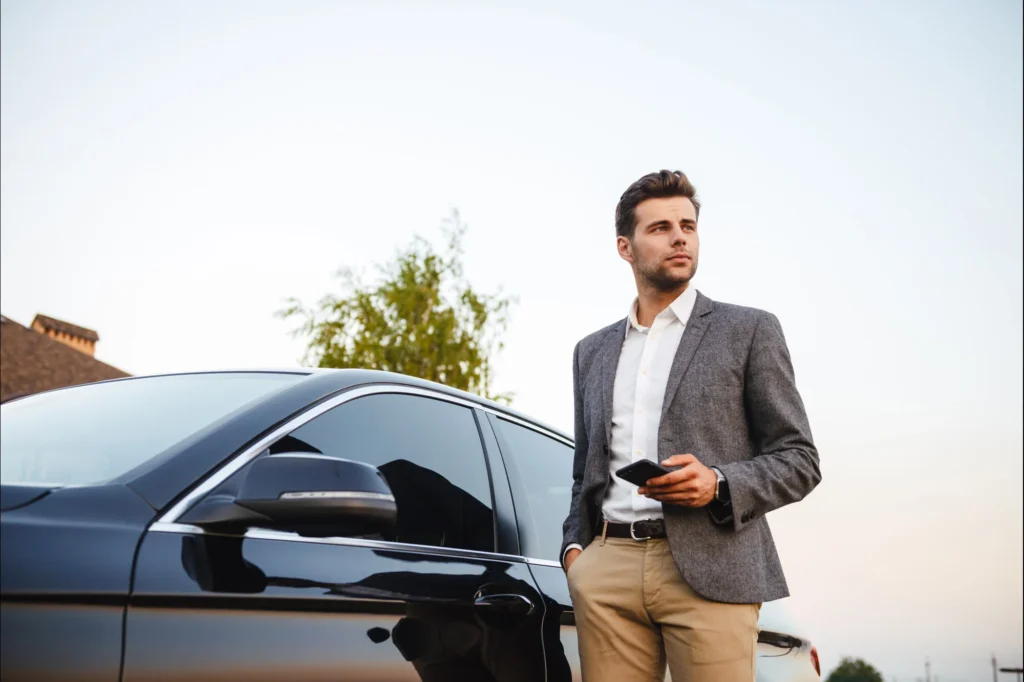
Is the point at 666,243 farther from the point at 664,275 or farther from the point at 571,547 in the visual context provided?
the point at 571,547

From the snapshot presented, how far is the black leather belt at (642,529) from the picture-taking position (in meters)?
2.43

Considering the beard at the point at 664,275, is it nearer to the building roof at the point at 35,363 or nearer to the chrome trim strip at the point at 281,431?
the chrome trim strip at the point at 281,431

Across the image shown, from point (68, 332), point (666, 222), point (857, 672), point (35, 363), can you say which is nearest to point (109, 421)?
point (666, 222)

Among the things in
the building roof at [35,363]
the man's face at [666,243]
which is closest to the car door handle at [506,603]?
the man's face at [666,243]

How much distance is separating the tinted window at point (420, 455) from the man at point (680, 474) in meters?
0.30

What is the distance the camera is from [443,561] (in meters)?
2.48

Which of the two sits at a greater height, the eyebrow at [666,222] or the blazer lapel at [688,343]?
the eyebrow at [666,222]

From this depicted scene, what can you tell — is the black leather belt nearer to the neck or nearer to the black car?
the black car

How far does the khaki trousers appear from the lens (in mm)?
2289

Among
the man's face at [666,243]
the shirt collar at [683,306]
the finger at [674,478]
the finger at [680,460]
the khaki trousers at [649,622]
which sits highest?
the man's face at [666,243]

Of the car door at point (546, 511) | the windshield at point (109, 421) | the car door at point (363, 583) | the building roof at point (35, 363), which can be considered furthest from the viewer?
the building roof at point (35, 363)

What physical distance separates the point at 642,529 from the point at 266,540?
3.22 feet

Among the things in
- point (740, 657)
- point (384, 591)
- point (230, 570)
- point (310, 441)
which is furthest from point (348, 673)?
point (740, 657)

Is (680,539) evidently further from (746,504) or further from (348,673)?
(348,673)
